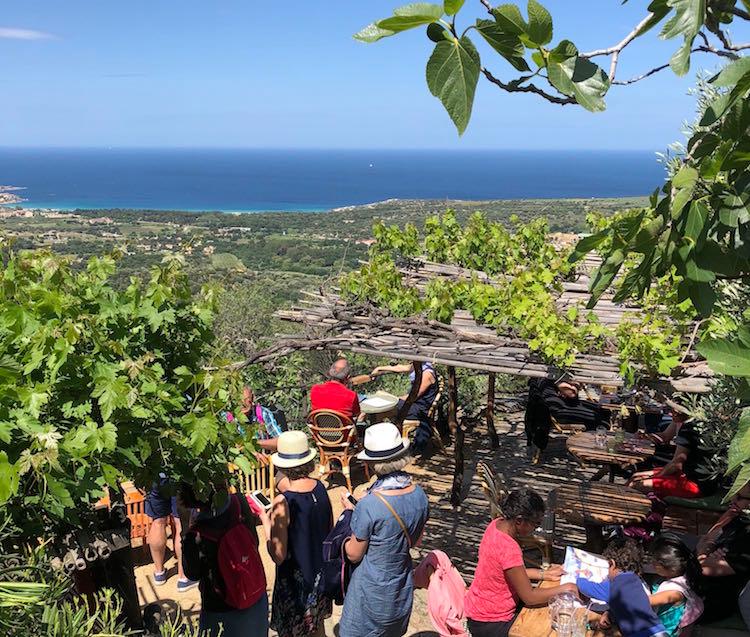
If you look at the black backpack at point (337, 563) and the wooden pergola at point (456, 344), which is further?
the wooden pergola at point (456, 344)

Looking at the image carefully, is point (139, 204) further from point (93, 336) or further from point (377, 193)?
point (93, 336)

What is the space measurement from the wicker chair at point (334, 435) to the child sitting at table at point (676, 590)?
3.74m

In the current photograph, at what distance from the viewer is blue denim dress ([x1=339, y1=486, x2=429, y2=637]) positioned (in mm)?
3299

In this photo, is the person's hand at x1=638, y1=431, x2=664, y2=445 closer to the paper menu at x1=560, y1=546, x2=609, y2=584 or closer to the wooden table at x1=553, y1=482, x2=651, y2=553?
the wooden table at x1=553, y1=482, x2=651, y2=553

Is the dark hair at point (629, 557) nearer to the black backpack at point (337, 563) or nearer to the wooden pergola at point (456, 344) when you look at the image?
the wooden pergola at point (456, 344)

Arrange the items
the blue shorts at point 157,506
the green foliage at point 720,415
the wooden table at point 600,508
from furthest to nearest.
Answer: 1. the wooden table at point 600,508
2. the blue shorts at point 157,506
3. the green foliage at point 720,415

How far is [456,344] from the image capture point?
510cm

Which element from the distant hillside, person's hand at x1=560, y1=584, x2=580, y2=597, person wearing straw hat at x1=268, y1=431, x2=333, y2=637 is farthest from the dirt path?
the distant hillside

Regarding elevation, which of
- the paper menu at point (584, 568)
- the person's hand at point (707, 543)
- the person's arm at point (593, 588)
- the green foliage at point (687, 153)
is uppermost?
the green foliage at point (687, 153)

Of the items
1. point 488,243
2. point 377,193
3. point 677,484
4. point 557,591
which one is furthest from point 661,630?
point 377,193

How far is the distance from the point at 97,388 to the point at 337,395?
4.40 meters

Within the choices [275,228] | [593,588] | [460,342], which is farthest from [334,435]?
[275,228]

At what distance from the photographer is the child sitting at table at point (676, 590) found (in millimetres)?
3490

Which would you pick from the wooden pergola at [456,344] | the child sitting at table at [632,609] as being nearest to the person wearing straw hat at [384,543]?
the child sitting at table at [632,609]
